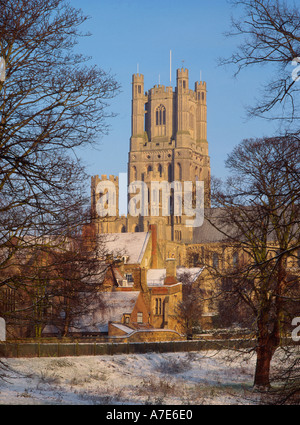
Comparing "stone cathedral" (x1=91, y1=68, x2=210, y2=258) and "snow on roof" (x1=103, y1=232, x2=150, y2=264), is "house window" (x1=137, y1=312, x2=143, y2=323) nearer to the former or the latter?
"snow on roof" (x1=103, y1=232, x2=150, y2=264)

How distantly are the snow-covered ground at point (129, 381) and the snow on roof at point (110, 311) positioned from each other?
9027mm

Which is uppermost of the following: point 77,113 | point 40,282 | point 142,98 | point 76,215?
point 142,98

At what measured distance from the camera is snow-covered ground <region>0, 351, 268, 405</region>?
2317 centimetres

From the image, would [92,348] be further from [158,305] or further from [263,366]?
[158,305]

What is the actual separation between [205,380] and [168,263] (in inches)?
1564

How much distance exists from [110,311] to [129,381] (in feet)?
66.1

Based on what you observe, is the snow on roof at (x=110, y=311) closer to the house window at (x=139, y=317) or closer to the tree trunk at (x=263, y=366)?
the house window at (x=139, y=317)

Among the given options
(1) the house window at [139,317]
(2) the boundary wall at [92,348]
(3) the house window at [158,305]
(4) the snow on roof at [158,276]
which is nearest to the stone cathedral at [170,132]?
(4) the snow on roof at [158,276]

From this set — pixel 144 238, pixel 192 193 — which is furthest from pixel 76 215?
pixel 144 238

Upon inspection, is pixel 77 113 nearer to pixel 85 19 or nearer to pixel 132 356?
pixel 85 19

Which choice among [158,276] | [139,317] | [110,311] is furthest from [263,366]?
[158,276]

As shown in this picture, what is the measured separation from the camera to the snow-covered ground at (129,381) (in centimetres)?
2317

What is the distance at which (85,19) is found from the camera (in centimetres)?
1436

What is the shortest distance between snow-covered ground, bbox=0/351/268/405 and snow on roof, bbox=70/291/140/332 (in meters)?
9.03
